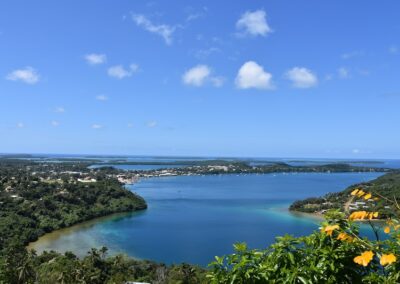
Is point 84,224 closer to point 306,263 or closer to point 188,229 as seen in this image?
point 188,229

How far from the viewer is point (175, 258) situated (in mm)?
39281

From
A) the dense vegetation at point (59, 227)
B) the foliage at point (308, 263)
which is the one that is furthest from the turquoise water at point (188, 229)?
the foliage at point (308, 263)

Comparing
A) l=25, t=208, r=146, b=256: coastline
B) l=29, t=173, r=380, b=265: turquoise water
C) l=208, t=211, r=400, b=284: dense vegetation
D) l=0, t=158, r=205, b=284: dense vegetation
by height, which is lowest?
l=25, t=208, r=146, b=256: coastline

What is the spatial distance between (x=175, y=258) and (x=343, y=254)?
38.1m

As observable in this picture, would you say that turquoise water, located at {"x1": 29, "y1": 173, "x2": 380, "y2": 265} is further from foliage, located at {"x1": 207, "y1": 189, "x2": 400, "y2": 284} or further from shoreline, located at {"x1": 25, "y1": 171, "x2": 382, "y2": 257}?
foliage, located at {"x1": 207, "y1": 189, "x2": 400, "y2": 284}

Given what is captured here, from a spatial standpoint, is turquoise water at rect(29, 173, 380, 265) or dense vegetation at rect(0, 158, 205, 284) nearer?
dense vegetation at rect(0, 158, 205, 284)

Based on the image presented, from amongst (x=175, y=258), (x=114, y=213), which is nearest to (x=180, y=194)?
(x=114, y=213)

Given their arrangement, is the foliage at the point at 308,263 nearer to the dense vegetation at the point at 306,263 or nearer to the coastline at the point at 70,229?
the dense vegetation at the point at 306,263

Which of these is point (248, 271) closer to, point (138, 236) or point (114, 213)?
point (138, 236)

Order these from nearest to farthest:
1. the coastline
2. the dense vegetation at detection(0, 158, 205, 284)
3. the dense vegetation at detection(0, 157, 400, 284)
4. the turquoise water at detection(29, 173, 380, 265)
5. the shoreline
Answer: the dense vegetation at detection(0, 157, 400, 284), the dense vegetation at detection(0, 158, 205, 284), the turquoise water at detection(29, 173, 380, 265), the coastline, the shoreline

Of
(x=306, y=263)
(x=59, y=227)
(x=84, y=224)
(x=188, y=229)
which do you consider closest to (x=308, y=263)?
(x=306, y=263)

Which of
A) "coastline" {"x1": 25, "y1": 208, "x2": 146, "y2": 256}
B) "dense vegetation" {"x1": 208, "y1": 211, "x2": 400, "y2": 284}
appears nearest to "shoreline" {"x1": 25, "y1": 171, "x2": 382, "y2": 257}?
"coastline" {"x1": 25, "y1": 208, "x2": 146, "y2": 256}

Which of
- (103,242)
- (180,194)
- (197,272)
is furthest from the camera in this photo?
(180,194)

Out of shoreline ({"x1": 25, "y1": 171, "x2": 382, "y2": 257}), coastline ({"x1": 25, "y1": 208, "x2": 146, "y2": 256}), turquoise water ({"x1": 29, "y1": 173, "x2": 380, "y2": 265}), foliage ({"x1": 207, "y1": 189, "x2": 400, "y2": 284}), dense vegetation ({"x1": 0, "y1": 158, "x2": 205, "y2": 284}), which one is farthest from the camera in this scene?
shoreline ({"x1": 25, "y1": 171, "x2": 382, "y2": 257})
